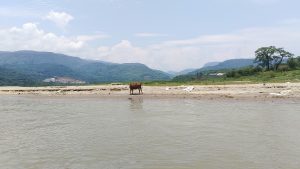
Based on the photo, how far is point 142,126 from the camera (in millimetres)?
25672

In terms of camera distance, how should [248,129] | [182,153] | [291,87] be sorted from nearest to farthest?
[182,153], [248,129], [291,87]

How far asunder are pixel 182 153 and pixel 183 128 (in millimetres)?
6755

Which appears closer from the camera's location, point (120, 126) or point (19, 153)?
point (19, 153)

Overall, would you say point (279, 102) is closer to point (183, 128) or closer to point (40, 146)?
Result: point (183, 128)

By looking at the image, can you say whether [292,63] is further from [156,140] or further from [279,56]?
[156,140]

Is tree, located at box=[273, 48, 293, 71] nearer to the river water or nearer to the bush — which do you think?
the bush

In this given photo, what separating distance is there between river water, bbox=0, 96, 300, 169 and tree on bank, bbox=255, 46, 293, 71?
62017 millimetres

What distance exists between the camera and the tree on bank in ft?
300

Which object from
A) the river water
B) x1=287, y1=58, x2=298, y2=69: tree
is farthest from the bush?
the river water

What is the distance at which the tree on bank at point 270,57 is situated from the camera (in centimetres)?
9131

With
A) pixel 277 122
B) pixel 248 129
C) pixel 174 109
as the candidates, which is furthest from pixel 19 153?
pixel 174 109

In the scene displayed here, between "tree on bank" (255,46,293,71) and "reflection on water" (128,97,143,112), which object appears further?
"tree on bank" (255,46,293,71)

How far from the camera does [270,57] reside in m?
92.2

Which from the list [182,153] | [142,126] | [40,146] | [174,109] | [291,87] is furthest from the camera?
[291,87]
